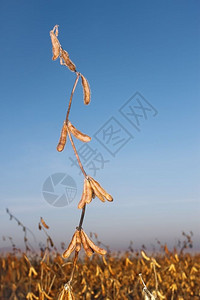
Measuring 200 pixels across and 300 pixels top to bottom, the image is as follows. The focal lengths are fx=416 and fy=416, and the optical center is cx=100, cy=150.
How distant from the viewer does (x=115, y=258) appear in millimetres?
4555

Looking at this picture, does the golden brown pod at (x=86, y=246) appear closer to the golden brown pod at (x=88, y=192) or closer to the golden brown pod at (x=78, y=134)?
the golden brown pod at (x=88, y=192)

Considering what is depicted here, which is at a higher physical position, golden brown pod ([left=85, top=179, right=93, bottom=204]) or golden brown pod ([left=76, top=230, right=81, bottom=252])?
golden brown pod ([left=85, top=179, right=93, bottom=204])

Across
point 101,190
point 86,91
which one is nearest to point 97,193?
point 101,190

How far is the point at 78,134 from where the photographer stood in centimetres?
85

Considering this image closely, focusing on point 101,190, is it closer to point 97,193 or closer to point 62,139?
point 97,193

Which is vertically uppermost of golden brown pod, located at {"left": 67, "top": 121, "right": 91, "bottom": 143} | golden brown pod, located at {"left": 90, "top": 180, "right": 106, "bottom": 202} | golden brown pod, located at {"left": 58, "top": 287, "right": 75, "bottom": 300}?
golden brown pod, located at {"left": 67, "top": 121, "right": 91, "bottom": 143}

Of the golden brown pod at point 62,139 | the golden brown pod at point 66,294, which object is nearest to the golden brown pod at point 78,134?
the golden brown pod at point 62,139

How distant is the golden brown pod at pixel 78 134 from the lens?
32.6 inches

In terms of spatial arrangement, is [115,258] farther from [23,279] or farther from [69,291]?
[69,291]

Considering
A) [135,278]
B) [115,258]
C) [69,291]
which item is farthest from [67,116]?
[115,258]

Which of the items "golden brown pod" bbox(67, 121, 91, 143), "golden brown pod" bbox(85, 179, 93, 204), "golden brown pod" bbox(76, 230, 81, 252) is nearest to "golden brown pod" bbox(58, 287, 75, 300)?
"golden brown pod" bbox(76, 230, 81, 252)

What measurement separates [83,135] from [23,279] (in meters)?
2.88

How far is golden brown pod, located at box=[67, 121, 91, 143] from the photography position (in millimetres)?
829

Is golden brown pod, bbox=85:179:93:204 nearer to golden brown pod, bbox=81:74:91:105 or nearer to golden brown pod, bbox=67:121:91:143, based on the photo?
golden brown pod, bbox=67:121:91:143
